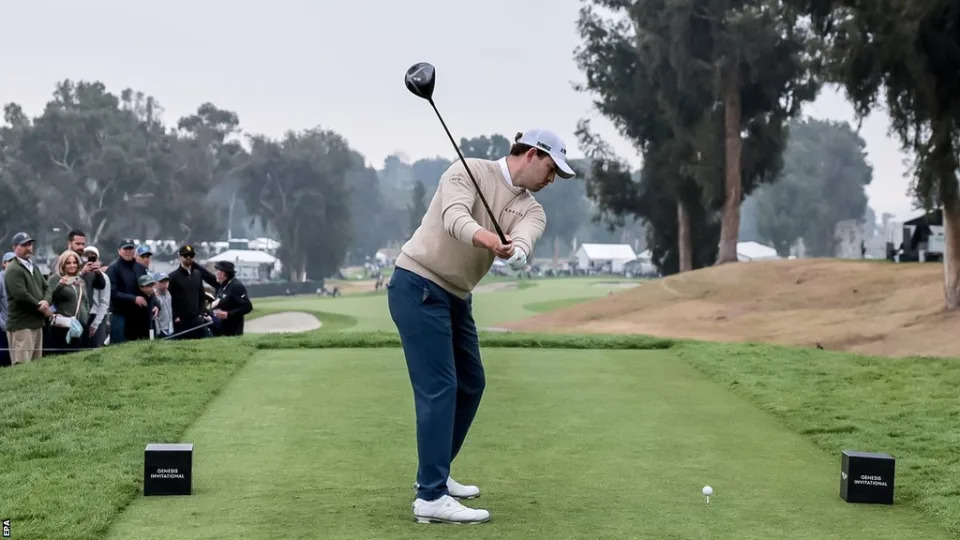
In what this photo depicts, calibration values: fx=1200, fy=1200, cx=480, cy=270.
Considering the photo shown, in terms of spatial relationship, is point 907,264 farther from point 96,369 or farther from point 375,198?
point 375,198

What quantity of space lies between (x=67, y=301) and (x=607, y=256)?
400 ft

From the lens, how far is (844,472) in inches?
240

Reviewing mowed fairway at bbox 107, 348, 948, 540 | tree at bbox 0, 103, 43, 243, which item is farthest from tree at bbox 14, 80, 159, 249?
mowed fairway at bbox 107, 348, 948, 540

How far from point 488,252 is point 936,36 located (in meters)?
22.6

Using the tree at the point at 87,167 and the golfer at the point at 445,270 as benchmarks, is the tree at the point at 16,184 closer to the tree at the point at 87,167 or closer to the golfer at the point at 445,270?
the tree at the point at 87,167

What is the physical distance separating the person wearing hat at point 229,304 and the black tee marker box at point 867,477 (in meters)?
10.8

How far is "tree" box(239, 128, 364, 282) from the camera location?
98062 mm

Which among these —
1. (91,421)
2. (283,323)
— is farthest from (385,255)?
(91,421)

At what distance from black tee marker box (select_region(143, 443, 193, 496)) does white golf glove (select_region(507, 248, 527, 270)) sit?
6.15 feet

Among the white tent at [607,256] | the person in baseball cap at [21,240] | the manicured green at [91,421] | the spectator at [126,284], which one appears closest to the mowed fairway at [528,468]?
the manicured green at [91,421]

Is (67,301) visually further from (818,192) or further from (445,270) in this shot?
(818,192)

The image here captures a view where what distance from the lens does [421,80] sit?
5957 mm

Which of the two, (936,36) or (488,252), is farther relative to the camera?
(936,36)

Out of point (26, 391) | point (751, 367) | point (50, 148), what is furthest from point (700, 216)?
point (50, 148)
